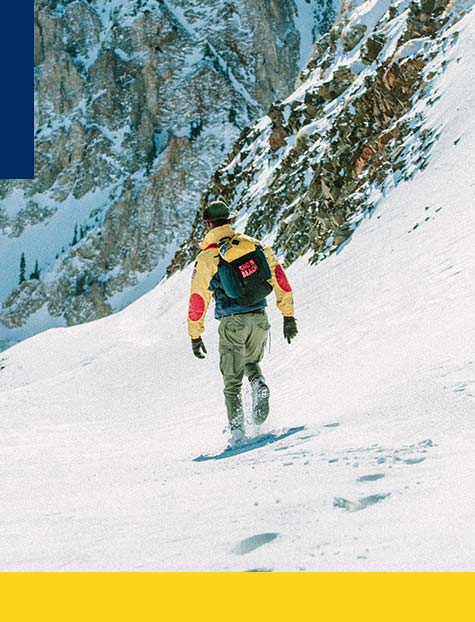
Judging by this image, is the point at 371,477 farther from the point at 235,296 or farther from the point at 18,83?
the point at 18,83

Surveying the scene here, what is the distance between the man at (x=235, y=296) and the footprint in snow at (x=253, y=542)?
3828 millimetres

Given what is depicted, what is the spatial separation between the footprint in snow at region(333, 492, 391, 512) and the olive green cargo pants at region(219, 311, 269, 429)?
3792 mm

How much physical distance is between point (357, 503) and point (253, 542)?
19.5 inches

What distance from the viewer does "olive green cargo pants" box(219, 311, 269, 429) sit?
7.12 metres

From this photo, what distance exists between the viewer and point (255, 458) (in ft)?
17.3

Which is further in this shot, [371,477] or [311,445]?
[311,445]

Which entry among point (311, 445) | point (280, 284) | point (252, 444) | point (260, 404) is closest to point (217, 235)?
point (280, 284)

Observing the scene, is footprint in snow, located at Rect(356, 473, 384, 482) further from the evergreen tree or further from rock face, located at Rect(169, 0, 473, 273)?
the evergreen tree

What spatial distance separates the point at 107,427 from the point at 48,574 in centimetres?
956

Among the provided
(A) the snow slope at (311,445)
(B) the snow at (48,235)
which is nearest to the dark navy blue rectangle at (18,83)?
(A) the snow slope at (311,445)

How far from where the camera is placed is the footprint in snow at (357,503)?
3.29 meters

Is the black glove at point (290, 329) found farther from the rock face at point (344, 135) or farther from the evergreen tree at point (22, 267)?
the evergreen tree at point (22, 267)

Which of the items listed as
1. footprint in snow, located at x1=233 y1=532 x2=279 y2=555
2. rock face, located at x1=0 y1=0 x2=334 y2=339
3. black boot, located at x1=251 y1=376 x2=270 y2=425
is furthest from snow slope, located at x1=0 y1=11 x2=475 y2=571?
rock face, located at x1=0 y1=0 x2=334 y2=339

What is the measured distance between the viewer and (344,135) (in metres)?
29.8
